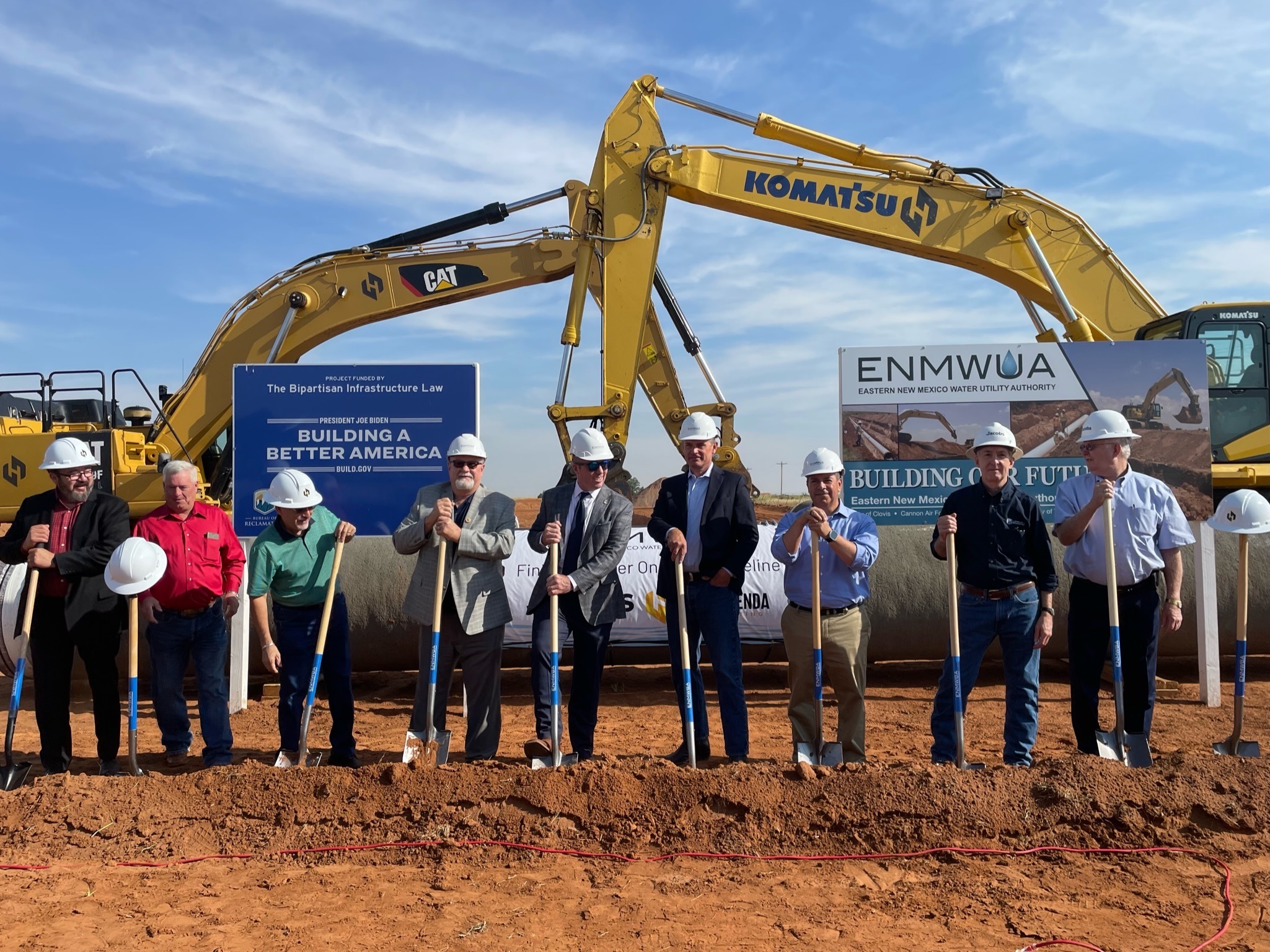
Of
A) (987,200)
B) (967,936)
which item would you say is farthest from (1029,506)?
(987,200)

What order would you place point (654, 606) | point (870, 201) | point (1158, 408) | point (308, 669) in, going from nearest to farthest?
1. point (308, 669)
2. point (654, 606)
3. point (1158, 408)
4. point (870, 201)

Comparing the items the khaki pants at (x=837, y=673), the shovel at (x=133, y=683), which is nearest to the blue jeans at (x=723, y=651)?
the khaki pants at (x=837, y=673)

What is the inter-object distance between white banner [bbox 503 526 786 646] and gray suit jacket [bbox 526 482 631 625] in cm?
277

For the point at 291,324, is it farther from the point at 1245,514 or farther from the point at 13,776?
the point at 1245,514

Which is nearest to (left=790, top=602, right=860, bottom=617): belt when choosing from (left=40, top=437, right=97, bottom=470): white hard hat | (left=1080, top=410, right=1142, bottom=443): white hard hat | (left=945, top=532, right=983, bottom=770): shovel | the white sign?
(left=945, top=532, right=983, bottom=770): shovel

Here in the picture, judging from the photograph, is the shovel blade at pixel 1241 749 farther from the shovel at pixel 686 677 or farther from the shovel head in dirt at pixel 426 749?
the shovel head in dirt at pixel 426 749

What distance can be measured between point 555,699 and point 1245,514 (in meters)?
4.08

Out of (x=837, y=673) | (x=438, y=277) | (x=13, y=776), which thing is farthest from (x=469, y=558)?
(x=438, y=277)

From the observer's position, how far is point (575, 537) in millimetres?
5949

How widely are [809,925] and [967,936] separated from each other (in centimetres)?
60

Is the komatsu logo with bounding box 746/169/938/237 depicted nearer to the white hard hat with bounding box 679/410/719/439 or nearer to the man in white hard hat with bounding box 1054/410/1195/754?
the white hard hat with bounding box 679/410/719/439

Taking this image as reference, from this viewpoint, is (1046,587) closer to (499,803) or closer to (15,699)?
(499,803)

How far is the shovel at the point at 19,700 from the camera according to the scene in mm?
5664

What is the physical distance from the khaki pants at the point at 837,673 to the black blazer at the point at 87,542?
4.06 metres
